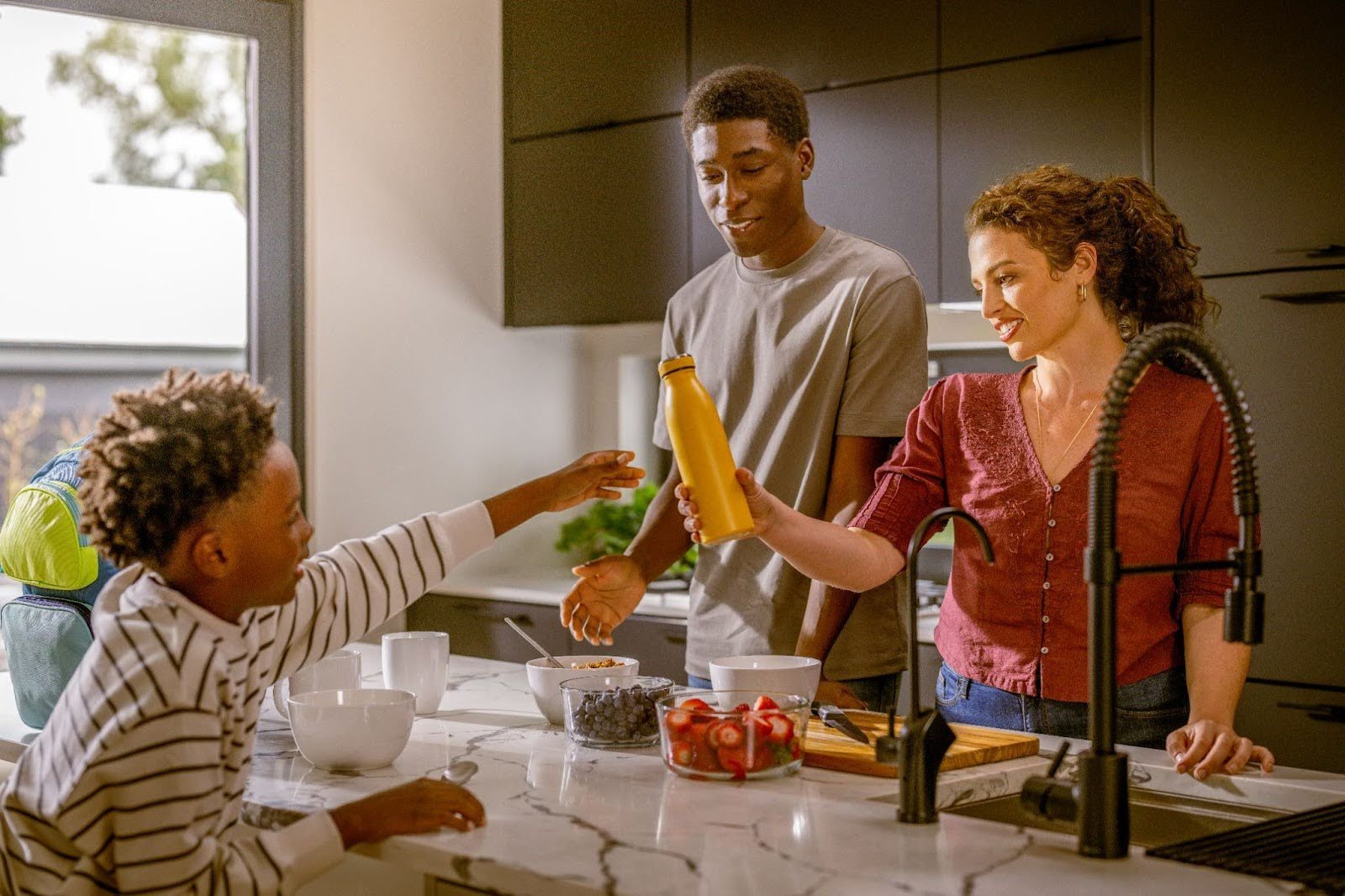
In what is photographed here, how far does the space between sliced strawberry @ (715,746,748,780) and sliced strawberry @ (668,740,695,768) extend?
0.10ft

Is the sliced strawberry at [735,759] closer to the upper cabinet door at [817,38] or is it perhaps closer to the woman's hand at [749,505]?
the woman's hand at [749,505]

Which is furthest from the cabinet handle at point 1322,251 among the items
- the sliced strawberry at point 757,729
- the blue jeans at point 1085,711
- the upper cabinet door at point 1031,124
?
the sliced strawberry at point 757,729

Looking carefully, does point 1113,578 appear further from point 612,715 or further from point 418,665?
point 418,665

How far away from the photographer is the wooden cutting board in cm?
145

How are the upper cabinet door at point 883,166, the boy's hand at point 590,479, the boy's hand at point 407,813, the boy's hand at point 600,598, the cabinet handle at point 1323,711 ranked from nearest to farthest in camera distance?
the boy's hand at point 407,813, the boy's hand at point 590,479, the boy's hand at point 600,598, the cabinet handle at point 1323,711, the upper cabinet door at point 883,166

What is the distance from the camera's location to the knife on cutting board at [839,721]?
1517 mm

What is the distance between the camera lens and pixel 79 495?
4.43ft

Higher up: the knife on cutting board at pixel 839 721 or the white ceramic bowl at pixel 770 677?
the white ceramic bowl at pixel 770 677

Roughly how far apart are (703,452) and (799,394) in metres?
0.65

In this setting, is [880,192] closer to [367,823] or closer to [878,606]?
[878,606]

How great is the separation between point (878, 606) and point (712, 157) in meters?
0.72

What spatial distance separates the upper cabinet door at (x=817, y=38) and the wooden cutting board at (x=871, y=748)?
198 centimetres

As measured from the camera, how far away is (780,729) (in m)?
1.40

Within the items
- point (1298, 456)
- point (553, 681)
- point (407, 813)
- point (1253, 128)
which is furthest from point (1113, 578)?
point (1253, 128)
